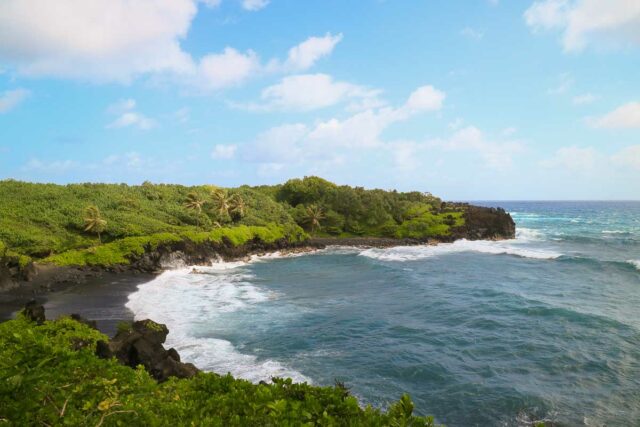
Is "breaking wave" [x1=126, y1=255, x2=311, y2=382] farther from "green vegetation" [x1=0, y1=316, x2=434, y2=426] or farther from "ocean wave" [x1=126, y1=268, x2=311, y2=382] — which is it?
"green vegetation" [x1=0, y1=316, x2=434, y2=426]

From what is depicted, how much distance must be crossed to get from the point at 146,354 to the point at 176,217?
5687cm

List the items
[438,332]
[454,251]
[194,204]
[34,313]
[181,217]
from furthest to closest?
[181,217], [454,251], [194,204], [438,332], [34,313]

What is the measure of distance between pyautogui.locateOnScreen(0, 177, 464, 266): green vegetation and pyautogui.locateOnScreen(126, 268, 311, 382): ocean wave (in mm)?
9278

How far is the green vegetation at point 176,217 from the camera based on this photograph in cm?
4903

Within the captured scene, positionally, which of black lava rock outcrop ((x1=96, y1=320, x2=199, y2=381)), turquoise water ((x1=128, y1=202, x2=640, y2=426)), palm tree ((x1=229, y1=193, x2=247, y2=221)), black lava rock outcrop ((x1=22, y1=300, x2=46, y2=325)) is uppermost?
palm tree ((x1=229, y1=193, x2=247, y2=221))

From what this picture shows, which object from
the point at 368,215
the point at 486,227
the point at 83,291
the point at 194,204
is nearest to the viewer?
the point at 83,291

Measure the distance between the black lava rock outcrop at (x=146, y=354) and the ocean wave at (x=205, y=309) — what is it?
12.3 feet

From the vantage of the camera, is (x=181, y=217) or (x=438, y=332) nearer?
(x=438, y=332)

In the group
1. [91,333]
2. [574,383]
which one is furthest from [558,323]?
[91,333]

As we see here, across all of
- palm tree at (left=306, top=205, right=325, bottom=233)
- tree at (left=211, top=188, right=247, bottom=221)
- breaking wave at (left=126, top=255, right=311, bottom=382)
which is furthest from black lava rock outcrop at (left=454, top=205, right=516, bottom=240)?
breaking wave at (left=126, top=255, right=311, bottom=382)

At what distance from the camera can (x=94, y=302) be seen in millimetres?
33469

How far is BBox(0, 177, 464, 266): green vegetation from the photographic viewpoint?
49.0 m

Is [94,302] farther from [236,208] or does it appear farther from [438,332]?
[236,208]

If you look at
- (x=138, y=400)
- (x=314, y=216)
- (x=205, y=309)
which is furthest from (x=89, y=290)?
(x=314, y=216)
